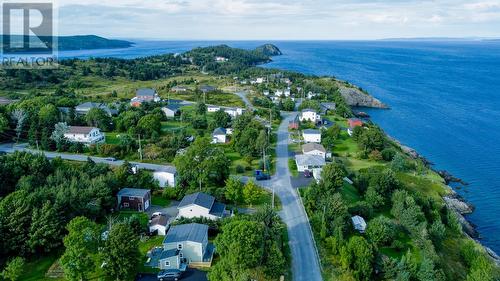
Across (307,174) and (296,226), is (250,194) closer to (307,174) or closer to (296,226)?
(296,226)

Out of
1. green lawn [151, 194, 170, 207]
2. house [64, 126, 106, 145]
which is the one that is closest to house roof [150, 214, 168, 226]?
green lawn [151, 194, 170, 207]

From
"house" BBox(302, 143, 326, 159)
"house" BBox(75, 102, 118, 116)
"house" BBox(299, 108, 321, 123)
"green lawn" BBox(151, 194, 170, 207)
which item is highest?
"house" BBox(299, 108, 321, 123)

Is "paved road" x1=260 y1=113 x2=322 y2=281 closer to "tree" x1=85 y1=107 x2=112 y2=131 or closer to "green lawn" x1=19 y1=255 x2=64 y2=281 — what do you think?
"green lawn" x1=19 y1=255 x2=64 y2=281

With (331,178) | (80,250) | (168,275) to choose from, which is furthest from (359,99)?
(80,250)

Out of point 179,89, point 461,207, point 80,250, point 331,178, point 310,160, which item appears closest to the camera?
point 80,250

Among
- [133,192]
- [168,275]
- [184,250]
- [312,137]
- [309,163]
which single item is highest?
[312,137]

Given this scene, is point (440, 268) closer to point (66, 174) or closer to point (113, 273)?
point (113, 273)
